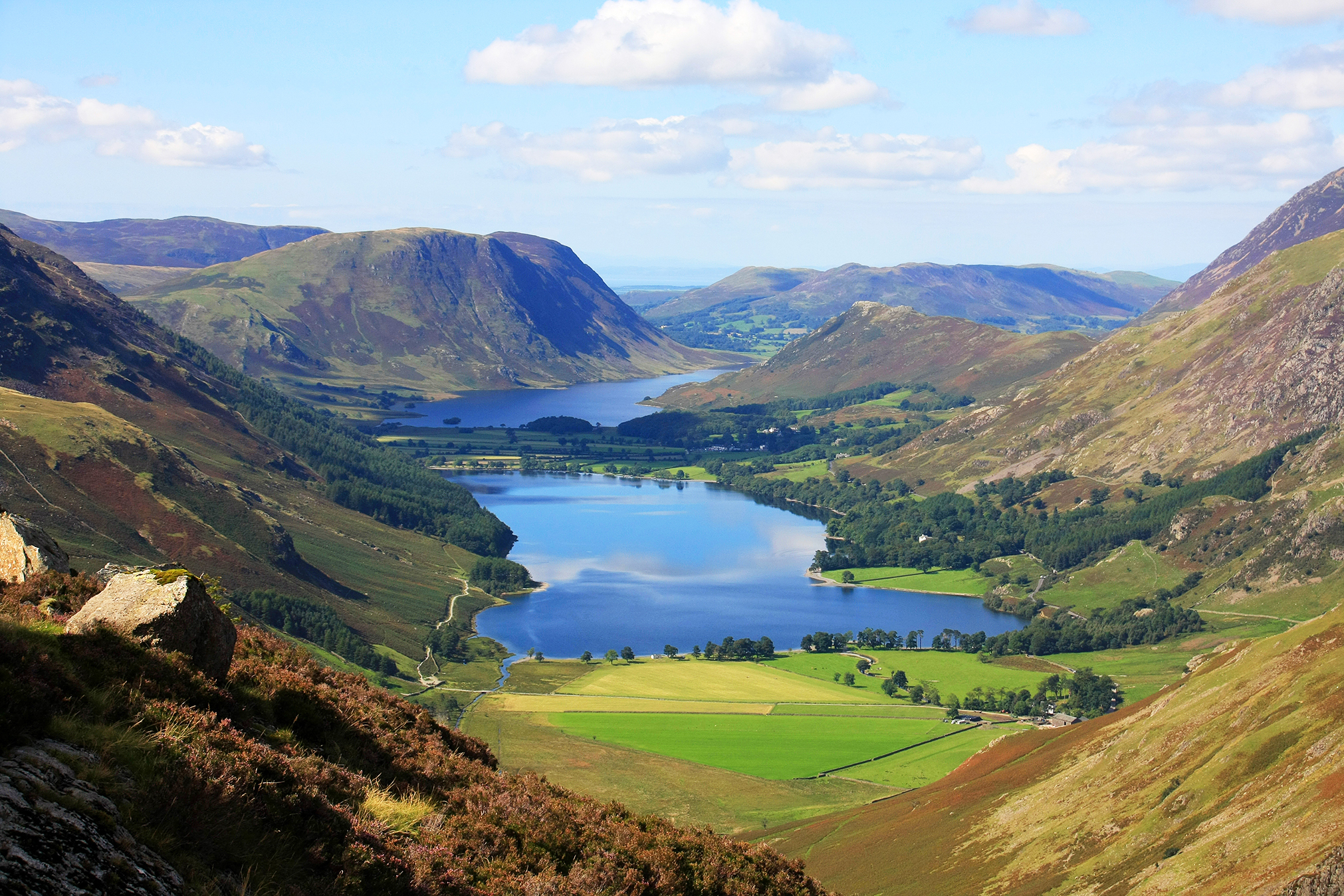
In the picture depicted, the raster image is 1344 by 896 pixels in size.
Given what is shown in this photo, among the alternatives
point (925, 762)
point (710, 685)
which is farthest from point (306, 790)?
point (710, 685)

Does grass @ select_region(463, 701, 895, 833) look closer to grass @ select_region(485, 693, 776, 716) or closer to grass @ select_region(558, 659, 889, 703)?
grass @ select_region(485, 693, 776, 716)

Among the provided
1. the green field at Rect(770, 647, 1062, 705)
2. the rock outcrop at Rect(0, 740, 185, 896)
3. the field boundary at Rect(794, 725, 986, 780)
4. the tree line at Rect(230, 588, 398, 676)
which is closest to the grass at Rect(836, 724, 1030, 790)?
the field boundary at Rect(794, 725, 986, 780)

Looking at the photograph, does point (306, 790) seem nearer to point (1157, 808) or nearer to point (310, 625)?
point (1157, 808)

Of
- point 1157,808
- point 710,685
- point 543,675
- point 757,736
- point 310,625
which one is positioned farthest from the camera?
point 310,625

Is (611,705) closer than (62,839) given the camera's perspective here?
No

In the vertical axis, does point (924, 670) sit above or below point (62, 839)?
below

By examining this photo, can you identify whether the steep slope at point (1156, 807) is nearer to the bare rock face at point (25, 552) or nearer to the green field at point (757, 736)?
the green field at point (757, 736)

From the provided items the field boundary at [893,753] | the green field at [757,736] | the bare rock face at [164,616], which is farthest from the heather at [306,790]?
the green field at [757,736]
